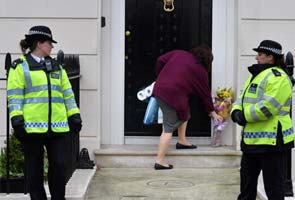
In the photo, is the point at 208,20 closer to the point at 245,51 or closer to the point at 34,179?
the point at 245,51

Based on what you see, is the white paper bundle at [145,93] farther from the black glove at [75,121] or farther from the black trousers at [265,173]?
the black trousers at [265,173]

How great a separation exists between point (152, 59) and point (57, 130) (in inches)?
136

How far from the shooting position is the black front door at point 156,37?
27.8 ft

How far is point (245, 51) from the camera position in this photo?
7.96m

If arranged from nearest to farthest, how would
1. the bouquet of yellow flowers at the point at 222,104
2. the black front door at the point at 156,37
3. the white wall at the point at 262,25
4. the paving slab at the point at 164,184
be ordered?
the paving slab at the point at 164,184, the white wall at the point at 262,25, the bouquet of yellow flowers at the point at 222,104, the black front door at the point at 156,37

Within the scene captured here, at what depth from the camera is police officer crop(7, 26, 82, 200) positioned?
17.0 feet

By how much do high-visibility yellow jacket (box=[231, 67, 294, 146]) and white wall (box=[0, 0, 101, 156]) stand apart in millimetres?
3036

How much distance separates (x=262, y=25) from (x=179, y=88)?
1.45 metres

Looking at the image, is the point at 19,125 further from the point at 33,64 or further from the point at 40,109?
the point at 33,64

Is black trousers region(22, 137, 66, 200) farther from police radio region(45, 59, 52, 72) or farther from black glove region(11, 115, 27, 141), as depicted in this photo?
police radio region(45, 59, 52, 72)

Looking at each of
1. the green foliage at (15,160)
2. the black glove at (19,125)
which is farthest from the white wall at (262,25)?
the black glove at (19,125)

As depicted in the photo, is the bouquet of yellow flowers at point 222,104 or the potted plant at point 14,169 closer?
the potted plant at point 14,169

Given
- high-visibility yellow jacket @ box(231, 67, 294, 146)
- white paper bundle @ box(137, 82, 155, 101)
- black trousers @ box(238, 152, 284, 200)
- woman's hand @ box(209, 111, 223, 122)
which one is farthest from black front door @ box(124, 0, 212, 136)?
high-visibility yellow jacket @ box(231, 67, 294, 146)

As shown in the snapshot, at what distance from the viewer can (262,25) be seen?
26.1 feet
